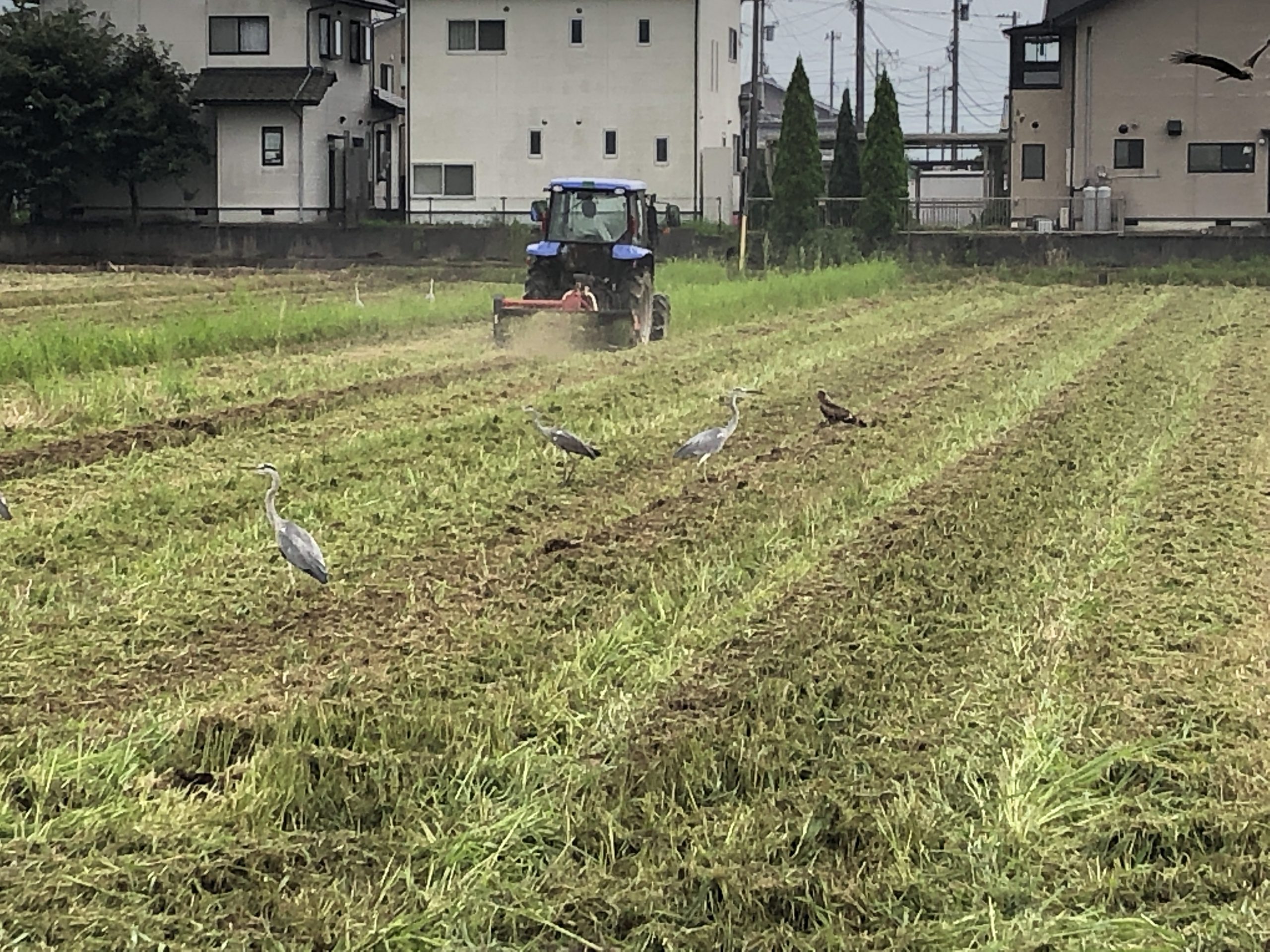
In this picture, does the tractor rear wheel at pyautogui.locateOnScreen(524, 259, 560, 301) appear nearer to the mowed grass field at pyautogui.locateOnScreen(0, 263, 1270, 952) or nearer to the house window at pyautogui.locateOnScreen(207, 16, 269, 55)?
the mowed grass field at pyautogui.locateOnScreen(0, 263, 1270, 952)

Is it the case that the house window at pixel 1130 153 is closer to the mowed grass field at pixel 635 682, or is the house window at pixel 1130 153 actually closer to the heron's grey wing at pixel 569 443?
the mowed grass field at pixel 635 682

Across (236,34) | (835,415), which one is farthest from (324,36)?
(835,415)

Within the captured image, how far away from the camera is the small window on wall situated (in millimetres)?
35344

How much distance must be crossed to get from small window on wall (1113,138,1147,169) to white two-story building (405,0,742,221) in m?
8.02

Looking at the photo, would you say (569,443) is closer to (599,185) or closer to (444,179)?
(599,185)

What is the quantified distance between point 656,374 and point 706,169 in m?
25.0

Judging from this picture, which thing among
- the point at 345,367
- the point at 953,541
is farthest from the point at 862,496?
the point at 345,367

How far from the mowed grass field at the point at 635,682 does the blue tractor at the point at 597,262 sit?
4383mm

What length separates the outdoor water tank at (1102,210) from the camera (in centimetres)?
3456

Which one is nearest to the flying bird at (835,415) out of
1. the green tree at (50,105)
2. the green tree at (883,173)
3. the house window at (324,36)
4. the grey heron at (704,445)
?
the grey heron at (704,445)

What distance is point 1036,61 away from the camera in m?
38.5

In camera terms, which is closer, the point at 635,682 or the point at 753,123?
the point at 635,682

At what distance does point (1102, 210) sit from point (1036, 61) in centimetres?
538

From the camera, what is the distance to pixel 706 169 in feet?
125
